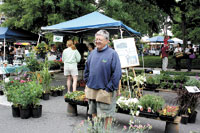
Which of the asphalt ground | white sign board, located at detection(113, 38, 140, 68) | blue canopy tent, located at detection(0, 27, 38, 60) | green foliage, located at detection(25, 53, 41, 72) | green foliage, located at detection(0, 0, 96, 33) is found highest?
green foliage, located at detection(0, 0, 96, 33)

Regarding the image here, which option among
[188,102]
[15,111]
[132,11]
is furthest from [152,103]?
[132,11]

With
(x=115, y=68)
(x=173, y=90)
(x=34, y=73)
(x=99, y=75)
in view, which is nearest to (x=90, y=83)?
(x=99, y=75)

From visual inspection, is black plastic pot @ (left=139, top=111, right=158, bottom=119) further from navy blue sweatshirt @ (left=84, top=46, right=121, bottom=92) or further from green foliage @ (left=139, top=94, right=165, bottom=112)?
navy blue sweatshirt @ (left=84, top=46, right=121, bottom=92)

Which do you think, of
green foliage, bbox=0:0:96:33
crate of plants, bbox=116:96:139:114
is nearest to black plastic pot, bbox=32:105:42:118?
crate of plants, bbox=116:96:139:114

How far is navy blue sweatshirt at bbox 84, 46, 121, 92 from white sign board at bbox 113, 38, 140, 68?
2475 mm

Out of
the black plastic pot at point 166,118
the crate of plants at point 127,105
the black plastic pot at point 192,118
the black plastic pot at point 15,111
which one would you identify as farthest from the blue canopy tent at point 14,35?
the black plastic pot at point 192,118

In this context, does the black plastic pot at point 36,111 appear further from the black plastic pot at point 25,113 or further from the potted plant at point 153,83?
the potted plant at point 153,83

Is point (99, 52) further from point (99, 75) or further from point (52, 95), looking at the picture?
point (52, 95)

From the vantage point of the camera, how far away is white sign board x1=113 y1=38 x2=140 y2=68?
5887mm

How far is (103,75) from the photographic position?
3410 mm

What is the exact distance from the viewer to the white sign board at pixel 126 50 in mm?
5887

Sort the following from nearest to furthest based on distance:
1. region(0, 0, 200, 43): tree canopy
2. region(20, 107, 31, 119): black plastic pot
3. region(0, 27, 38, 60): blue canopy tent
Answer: region(20, 107, 31, 119): black plastic pot, region(0, 27, 38, 60): blue canopy tent, region(0, 0, 200, 43): tree canopy

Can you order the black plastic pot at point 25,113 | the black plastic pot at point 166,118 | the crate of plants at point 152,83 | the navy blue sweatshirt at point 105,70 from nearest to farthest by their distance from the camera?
1. the navy blue sweatshirt at point 105,70
2. the black plastic pot at point 166,118
3. the black plastic pot at point 25,113
4. the crate of plants at point 152,83

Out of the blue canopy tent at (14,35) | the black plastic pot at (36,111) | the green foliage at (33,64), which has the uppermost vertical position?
the blue canopy tent at (14,35)
